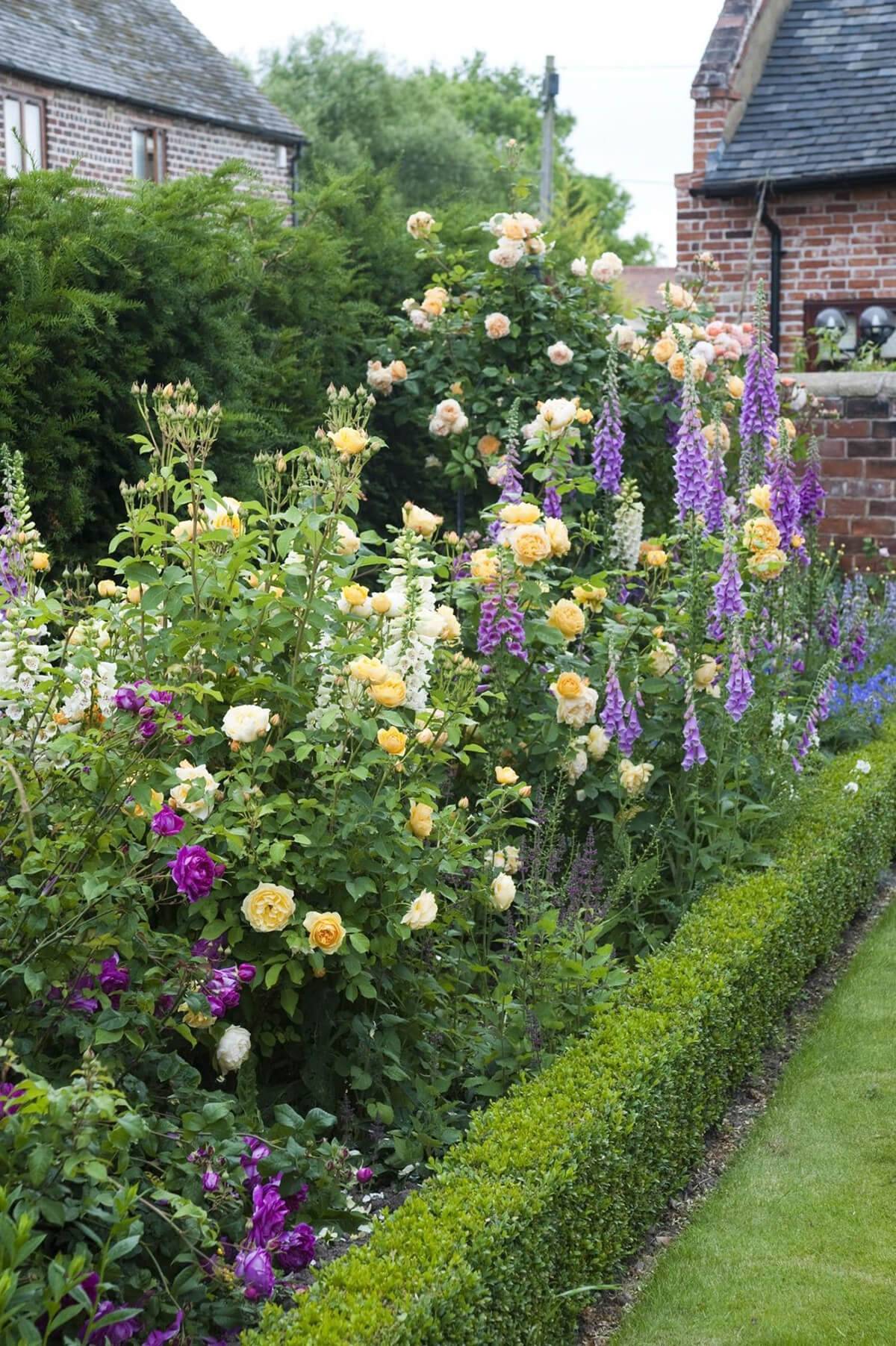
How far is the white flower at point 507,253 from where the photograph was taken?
25.0 feet

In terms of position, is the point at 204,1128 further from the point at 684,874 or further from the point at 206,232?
the point at 206,232

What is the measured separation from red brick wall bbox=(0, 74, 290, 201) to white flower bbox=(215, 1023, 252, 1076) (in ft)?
63.3

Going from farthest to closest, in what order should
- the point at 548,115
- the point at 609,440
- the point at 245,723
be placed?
the point at 548,115
the point at 609,440
the point at 245,723

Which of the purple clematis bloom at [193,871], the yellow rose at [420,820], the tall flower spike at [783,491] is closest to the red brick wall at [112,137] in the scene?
the tall flower spike at [783,491]

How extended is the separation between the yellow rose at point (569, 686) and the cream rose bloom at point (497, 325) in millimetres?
3472

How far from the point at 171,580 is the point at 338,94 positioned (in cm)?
3802

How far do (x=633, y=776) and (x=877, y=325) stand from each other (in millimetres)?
10004

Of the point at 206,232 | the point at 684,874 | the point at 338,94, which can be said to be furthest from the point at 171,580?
the point at 338,94

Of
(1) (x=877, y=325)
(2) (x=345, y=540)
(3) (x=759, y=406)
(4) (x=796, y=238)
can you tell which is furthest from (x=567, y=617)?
(4) (x=796, y=238)

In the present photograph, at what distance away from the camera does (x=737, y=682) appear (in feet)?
A: 15.7

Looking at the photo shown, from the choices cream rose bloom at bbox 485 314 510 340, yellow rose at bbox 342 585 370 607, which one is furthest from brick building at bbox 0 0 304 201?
yellow rose at bbox 342 585 370 607

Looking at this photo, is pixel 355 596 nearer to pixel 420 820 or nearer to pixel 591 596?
pixel 420 820

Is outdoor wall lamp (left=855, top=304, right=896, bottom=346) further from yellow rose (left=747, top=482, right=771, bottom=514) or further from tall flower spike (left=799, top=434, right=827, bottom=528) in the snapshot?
yellow rose (left=747, top=482, right=771, bottom=514)

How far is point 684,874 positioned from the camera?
16.2 ft
